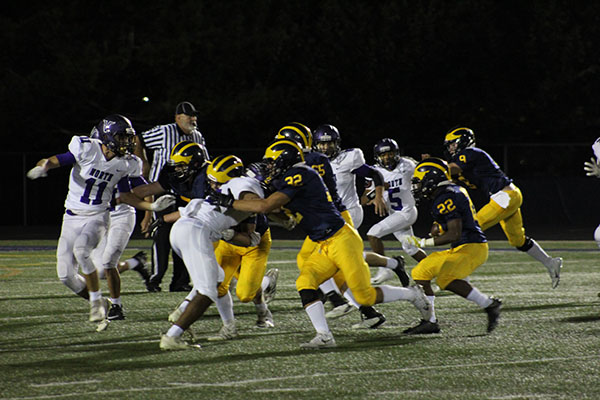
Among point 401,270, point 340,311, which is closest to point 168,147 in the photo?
point 401,270

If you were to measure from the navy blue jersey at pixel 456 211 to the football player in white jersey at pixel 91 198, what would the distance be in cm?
219

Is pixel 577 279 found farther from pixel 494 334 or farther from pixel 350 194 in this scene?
pixel 494 334

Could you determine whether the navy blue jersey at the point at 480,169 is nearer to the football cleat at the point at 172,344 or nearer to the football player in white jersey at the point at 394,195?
the football player in white jersey at the point at 394,195

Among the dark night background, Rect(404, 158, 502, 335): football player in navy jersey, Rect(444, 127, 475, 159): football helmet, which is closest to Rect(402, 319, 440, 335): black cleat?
Rect(404, 158, 502, 335): football player in navy jersey

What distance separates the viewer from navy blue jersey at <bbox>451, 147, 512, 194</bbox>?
9391 mm

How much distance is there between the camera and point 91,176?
7.59 metres

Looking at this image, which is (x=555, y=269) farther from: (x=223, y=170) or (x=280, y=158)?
(x=223, y=170)

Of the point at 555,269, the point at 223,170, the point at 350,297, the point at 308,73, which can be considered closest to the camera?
the point at 223,170

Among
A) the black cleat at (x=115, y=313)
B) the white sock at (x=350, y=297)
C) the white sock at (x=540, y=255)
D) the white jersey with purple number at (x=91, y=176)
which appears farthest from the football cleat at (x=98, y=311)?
the white sock at (x=540, y=255)

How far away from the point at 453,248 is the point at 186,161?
2.01 meters

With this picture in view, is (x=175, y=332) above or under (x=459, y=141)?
under

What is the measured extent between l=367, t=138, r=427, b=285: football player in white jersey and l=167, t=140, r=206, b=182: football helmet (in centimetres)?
292

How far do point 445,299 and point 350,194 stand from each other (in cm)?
131

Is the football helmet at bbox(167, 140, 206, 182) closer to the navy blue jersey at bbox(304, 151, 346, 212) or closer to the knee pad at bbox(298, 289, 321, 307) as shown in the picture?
the navy blue jersey at bbox(304, 151, 346, 212)
